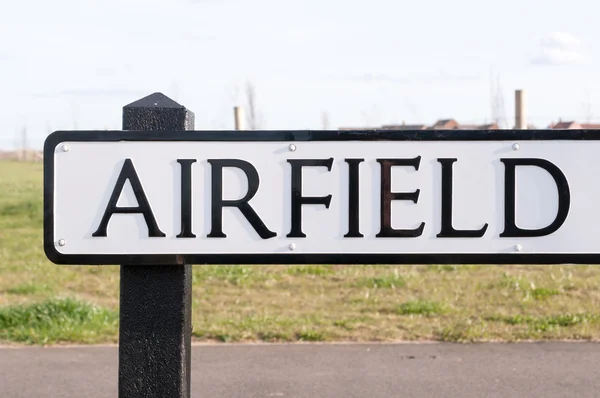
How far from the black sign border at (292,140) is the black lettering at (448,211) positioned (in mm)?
56

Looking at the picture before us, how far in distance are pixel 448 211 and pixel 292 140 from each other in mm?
483

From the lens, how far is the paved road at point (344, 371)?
178 inches

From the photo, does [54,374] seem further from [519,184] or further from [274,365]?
[519,184]

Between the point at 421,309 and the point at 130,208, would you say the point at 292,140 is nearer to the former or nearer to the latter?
the point at 130,208

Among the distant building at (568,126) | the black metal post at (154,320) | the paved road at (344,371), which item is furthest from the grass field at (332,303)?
the black metal post at (154,320)

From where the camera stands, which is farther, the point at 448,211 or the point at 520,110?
the point at 520,110

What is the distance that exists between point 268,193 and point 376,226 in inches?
12.5

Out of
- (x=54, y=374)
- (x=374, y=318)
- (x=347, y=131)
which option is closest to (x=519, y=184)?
(x=347, y=131)

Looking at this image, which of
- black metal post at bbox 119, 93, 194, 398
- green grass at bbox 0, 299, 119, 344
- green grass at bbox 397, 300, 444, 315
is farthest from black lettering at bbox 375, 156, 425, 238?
green grass at bbox 397, 300, 444, 315

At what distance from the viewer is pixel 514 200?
2385mm

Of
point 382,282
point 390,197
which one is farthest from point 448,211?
point 382,282

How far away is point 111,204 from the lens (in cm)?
235

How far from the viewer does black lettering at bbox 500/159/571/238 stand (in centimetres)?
238

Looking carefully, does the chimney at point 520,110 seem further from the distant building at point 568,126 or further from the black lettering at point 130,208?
the black lettering at point 130,208
